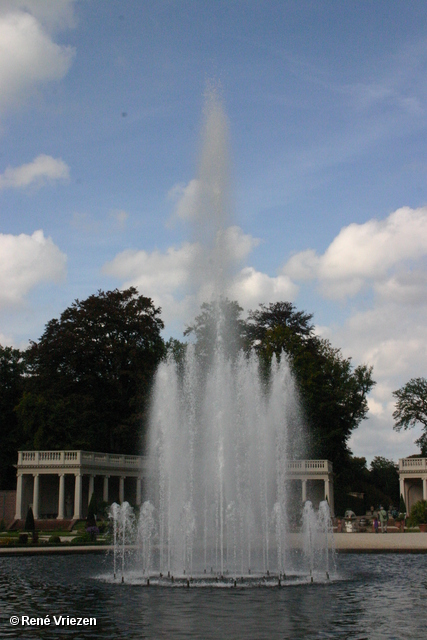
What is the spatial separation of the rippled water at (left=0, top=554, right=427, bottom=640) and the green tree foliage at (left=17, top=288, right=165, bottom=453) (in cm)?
4230

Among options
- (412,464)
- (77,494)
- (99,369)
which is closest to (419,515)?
(412,464)

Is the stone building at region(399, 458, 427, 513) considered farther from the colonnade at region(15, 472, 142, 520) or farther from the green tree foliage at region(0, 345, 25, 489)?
the green tree foliage at region(0, 345, 25, 489)

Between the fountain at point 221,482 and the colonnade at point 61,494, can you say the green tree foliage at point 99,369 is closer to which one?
the colonnade at point 61,494

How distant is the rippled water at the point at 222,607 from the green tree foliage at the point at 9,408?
47.1 metres

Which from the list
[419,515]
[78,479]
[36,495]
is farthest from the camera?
[36,495]

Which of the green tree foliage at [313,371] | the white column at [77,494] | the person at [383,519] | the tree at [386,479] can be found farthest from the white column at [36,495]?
the tree at [386,479]

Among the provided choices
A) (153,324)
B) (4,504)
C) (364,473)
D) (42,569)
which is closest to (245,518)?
(42,569)

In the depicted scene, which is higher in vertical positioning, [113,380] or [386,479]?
[113,380]

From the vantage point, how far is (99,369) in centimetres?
7281

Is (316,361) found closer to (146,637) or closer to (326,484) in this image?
(326,484)

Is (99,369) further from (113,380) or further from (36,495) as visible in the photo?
(36,495)

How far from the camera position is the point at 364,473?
110 m

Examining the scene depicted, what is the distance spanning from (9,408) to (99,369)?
10243mm

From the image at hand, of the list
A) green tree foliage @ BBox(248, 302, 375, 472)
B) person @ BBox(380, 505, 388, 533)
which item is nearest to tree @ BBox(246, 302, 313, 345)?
green tree foliage @ BBox(248, 302, 375, 472)
